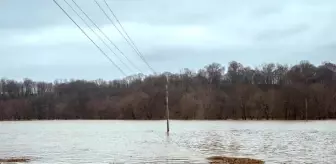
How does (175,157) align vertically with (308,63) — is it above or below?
below

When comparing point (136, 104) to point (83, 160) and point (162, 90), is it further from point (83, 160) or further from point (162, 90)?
point (83, 160)

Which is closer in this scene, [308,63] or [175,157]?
[175,157]

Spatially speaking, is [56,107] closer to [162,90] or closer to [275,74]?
[162,90]

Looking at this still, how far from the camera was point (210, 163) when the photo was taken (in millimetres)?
28219

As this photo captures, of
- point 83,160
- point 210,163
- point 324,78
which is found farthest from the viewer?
point 324,78

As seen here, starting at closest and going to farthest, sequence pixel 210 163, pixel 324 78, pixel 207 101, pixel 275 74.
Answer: pixel 210 163, pixel 207 101, pixel 324 78, pixel 275 74

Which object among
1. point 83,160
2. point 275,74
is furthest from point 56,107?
point 83,160

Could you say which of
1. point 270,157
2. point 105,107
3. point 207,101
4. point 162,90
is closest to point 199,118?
point 207,101

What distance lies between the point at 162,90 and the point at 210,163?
15122cm

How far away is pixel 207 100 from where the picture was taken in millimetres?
170625

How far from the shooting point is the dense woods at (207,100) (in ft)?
519

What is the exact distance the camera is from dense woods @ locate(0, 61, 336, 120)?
15812cm

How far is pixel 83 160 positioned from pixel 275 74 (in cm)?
17061

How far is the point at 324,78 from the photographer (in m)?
181
